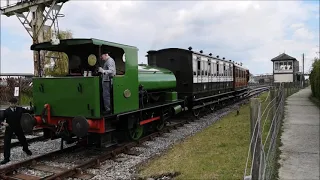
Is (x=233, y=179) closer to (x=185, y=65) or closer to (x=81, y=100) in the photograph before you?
(x=81, y=100)

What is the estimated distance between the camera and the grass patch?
6141 mm

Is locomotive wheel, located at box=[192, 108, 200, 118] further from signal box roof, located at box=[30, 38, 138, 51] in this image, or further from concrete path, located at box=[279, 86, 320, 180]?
signal box roof, located at box=[30, 38, 138, 51]

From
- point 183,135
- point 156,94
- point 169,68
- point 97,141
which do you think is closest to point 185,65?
point 169,68

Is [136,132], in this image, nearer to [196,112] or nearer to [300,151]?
[300,151]

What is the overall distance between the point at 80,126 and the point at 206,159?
283 cm

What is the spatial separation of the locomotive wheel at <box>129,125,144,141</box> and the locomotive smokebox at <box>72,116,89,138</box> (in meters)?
2.35

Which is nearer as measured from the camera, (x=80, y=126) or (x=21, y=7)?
(x=80, y=126)

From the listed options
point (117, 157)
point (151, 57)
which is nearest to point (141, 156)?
point (117, 157)

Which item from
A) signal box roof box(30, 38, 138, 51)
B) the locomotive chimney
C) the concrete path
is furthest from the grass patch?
the locomotive chimney

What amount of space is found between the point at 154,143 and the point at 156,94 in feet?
7.87

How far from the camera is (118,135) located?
349 inches

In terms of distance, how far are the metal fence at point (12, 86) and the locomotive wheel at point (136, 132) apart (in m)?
13.4

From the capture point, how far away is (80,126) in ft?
22.9

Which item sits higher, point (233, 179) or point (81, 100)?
point (81, 100)
